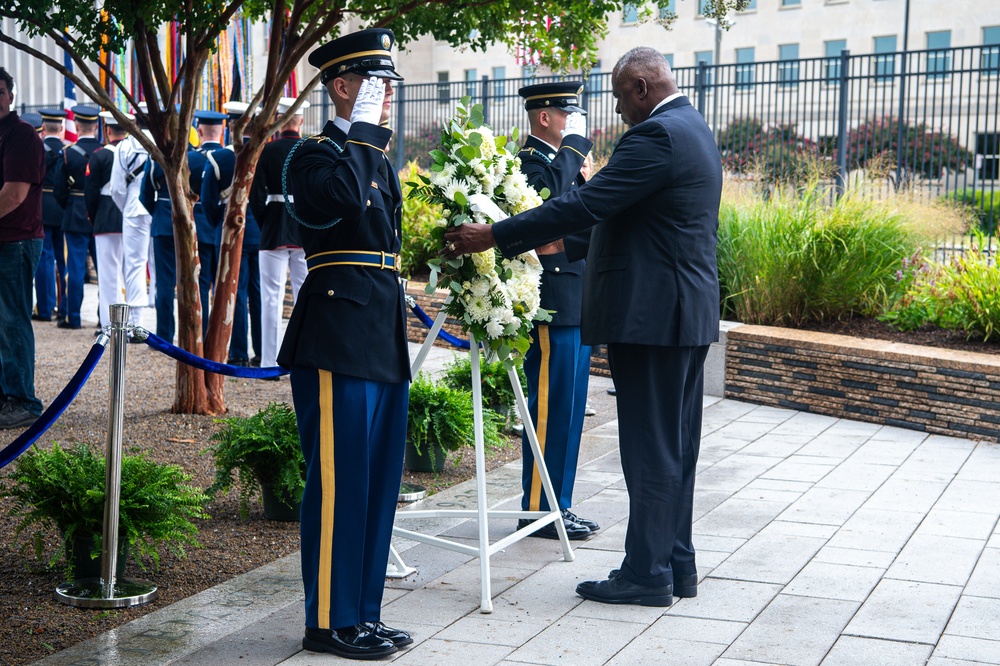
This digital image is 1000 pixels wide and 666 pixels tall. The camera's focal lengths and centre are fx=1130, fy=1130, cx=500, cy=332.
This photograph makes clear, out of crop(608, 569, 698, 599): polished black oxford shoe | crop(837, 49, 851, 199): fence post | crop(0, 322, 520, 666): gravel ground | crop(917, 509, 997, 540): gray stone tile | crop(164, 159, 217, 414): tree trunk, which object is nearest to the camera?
crop(0, 322, 520, 666): gravel ground

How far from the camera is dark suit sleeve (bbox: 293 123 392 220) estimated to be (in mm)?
3754

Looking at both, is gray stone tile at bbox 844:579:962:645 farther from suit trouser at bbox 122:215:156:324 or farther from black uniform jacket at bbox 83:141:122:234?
black uniform jacket at bbox 83:141:122:234

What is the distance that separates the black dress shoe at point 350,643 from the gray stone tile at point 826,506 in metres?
2.67

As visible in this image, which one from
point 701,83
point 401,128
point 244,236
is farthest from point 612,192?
point 401,128

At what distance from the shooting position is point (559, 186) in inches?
210

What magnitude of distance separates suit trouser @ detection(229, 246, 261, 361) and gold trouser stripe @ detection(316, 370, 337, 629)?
21.9 feet

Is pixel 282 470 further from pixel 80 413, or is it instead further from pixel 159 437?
pixel 80 413

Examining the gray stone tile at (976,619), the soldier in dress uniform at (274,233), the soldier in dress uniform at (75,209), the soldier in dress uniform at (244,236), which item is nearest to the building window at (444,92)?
the soldier in dress uniform at (75,209)

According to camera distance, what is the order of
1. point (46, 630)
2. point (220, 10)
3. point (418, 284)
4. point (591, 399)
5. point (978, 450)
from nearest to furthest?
point (46, 630)
point (220, 10)
point (978, 450)
point (591, 399)
point (418, 284)

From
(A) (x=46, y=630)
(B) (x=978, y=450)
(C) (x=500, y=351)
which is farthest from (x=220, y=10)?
(B) (x=978, y=450)

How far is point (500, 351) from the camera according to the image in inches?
183

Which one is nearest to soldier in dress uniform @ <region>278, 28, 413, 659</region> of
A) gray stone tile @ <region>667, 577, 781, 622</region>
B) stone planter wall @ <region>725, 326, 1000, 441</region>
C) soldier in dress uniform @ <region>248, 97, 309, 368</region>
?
gray stone tile @ <region>667, 577, 781, 622</region>

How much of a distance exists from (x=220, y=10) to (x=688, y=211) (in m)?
3.96

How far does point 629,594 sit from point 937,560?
5.20 ft
